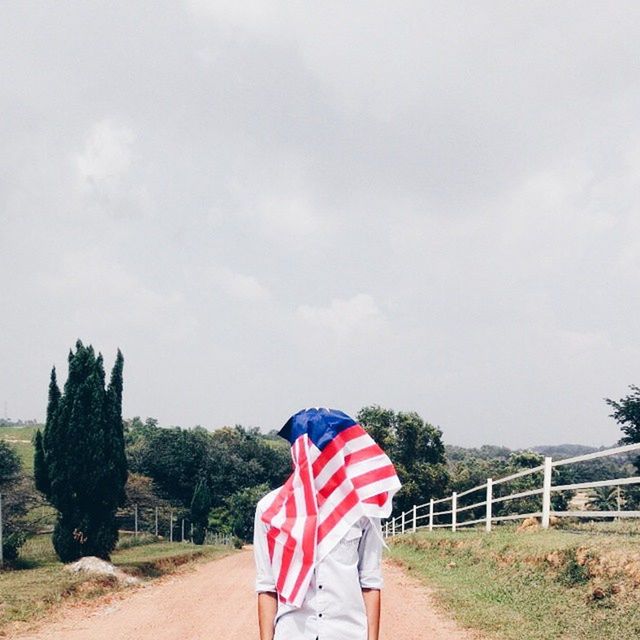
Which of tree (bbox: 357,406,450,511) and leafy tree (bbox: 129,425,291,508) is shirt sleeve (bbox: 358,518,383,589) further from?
leafy tree (bbox: 129,425,291,508)

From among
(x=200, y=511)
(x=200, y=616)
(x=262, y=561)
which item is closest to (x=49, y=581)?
(x=200, y=616)

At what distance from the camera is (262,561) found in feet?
9.67

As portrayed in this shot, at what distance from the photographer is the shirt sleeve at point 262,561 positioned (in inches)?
114

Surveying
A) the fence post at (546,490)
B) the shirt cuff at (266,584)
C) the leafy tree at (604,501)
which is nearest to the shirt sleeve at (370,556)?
the shirt cuff at (266,584)

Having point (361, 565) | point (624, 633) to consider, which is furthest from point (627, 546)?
point (361, 565)

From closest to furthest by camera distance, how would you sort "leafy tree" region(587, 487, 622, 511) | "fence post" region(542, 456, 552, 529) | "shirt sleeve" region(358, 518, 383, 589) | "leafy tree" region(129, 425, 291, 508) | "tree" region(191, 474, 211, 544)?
1. "shirt sleeve" region(358, 518, 383, 589)
2. "fence post" region(542, 456, 552, 529)
3. "leafy tree" region(587, 487, 622, 511)
4. "tree" region(191, 474, 211, 544)
5. "leafy tree" region(129, 425, 291, 508)

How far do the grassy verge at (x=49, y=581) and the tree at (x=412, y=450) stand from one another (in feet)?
90.9

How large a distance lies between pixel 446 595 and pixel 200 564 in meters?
14.3

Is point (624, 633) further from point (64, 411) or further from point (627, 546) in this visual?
point (64, 411)

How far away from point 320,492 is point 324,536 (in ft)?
0.66

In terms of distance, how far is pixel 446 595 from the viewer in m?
10.4

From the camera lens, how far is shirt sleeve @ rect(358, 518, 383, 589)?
9.42ft

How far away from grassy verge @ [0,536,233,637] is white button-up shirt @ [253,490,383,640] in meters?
8.31

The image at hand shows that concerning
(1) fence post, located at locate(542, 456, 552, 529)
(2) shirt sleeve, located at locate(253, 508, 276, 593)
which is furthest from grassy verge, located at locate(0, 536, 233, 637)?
(1) fence post, located at locate(542, 456, 552, 529)
